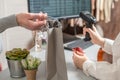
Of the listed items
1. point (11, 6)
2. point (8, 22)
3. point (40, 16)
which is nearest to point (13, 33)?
point (11, 6)

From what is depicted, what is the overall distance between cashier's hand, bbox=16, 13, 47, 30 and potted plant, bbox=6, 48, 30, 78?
0.16 meters

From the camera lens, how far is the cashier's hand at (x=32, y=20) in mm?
1075

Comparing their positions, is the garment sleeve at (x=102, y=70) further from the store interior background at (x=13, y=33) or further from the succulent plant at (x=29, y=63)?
the store interior background at (x=13, y=33)

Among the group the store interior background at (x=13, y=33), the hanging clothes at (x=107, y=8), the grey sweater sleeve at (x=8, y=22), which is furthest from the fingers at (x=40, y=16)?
the hanging clothes at (x=107, y=8)

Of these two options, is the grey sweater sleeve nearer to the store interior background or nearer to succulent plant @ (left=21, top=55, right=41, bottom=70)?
succulent plant @ (left=21, top=55, right=41, bottom=70)

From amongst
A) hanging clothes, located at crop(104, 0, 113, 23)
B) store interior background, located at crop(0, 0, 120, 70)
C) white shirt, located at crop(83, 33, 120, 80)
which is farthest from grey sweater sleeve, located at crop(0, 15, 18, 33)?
hanging clothes, located at crop(104, 0, 113, 23)

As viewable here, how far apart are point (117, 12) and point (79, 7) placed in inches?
34.6

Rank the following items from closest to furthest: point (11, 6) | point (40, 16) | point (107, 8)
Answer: point (40, 16)
point (11, 6)
point (107, 8)

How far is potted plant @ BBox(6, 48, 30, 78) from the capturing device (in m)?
0.98

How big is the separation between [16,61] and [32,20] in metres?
0.25

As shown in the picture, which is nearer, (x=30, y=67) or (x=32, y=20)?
(x=30, y=67)

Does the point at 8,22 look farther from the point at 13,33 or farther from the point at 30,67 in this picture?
the point at 13,33

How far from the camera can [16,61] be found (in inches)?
38.6

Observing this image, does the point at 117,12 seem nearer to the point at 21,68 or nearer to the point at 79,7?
the point at 79,7
